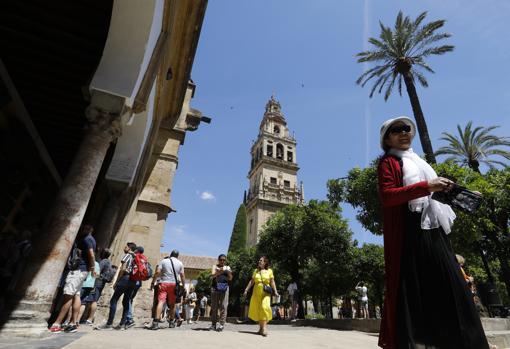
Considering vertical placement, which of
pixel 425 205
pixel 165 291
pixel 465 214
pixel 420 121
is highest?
pixel 420 121

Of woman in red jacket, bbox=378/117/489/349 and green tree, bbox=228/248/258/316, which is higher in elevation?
green tree, bbox=228/248/258/316

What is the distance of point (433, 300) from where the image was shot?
163cm

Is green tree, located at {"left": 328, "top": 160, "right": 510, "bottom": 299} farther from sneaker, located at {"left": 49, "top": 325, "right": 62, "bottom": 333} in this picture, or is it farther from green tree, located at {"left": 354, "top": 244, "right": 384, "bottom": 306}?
sneaker, located at {"left": 49, "top": 325, "right": 62, "bottom": 333}

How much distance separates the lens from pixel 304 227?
2214 centimetres

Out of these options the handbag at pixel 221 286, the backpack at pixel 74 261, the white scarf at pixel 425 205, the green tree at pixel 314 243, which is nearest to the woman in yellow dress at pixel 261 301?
the handbag at pixel 221 286

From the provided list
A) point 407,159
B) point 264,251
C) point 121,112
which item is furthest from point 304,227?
point 407,159

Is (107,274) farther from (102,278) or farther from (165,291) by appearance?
(165,291)

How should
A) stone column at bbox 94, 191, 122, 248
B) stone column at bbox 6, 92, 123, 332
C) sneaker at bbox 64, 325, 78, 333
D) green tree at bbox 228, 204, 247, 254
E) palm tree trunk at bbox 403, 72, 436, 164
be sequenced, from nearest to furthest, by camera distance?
1. stone column at bbox 6, 92, 123, 332
2. sneaker at bbox 64, 325, 78, 333
3. stone column at bbox 94, 191, 122, 248
4. palm tree trunk at bbox 403, 72, 436, 164
5. green tree at bbox 228, 204, 247, 254

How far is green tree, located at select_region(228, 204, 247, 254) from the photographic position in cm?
4847

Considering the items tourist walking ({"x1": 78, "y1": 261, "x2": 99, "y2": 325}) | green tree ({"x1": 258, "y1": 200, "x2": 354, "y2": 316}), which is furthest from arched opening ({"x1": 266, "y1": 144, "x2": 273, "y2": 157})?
tourist walking ({"x1": 78, "y1": 261, "x2": 99, "y2": 325})

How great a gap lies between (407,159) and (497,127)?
2346cm

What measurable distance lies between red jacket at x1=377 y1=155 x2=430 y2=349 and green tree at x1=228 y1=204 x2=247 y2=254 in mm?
46460

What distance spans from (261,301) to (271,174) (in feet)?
154

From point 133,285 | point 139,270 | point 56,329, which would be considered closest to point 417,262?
point 56,329
